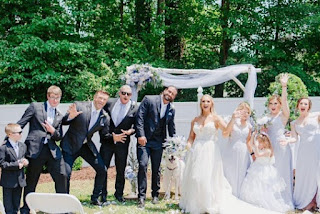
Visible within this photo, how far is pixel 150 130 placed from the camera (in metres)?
6.68

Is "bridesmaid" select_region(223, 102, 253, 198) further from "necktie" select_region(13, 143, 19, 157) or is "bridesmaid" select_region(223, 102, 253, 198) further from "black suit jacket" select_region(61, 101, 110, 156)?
"necktie" select_region(13, 143, 19, 157)

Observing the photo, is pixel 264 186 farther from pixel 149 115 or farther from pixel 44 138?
pixel 44 138

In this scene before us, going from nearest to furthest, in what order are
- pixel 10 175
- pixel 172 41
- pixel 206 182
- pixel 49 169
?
pixel 10 175 < pixel 49 169 < pixel 206 182 < pixel 172 41

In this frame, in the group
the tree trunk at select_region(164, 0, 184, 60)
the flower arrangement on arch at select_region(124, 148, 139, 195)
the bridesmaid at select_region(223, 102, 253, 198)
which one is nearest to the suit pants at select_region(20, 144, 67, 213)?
the flower arrangement on arch at select_region(124, 148, 139, 195)

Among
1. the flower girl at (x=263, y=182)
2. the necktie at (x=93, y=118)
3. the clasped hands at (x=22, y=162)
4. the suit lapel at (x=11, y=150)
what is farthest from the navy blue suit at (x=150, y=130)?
the suit lapel at (x=11, y=150)

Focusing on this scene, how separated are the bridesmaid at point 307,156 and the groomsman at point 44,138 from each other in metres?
3.58

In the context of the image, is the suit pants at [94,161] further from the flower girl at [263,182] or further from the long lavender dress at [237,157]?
the flower girl at [263,182]

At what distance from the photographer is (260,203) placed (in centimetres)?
648

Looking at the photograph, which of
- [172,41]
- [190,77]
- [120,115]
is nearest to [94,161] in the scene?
[120,115]

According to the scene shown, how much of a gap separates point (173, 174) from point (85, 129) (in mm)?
1781

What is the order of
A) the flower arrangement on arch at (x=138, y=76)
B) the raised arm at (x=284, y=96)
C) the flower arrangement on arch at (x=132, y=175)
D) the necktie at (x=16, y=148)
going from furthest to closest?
the flower arrangement on arch at (x=138, y=76) → the flower arrangement on arch at (x=132, y=175) → the raised arm at (x=284, y=96) → the necktie at (x=16, y=148)

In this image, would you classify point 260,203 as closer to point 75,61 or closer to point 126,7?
point 75,61

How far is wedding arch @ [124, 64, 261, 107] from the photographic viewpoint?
28.1ft

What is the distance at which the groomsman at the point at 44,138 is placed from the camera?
18.4 ft
